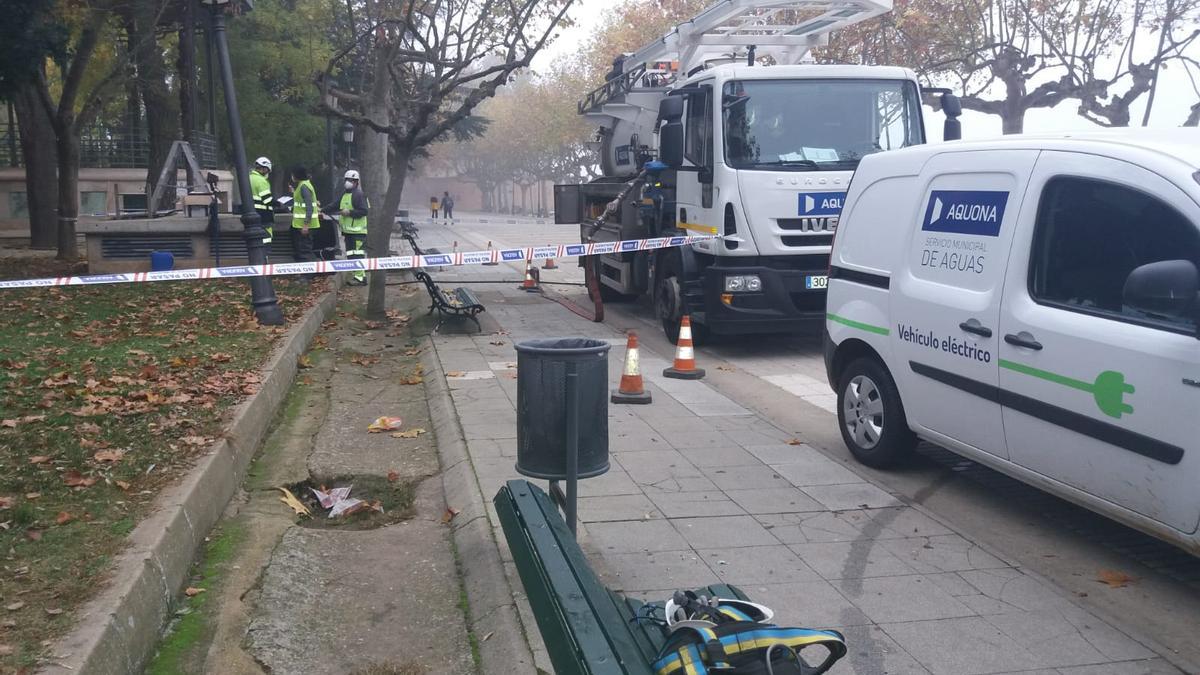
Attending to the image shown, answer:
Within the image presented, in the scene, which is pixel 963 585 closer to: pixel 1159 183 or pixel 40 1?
pixel 1159 183

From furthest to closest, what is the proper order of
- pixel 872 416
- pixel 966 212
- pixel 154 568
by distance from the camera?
pixel 872 416, pixel 966 212, pixel 154 568

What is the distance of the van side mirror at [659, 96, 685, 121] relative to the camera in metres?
11.1

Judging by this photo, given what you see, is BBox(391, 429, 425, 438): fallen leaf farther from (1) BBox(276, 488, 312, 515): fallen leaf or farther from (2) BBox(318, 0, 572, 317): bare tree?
(2) BBox(318, 0, 572, 317): bare tree

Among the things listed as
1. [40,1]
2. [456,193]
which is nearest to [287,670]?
[40,1]

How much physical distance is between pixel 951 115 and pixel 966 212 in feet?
19.0

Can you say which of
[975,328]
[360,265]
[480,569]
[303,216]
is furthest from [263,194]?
[975,328]

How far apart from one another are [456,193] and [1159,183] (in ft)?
358

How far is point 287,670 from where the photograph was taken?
4.25 m

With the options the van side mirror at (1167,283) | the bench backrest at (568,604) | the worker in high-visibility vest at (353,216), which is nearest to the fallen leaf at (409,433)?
the bench backrest at (568,604)

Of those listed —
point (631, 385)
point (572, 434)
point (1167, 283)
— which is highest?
point (1167, 283)

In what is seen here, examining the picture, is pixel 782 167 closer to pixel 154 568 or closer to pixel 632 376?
pixel 632 376

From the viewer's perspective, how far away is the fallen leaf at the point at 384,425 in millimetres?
8203

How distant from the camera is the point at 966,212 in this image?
19.3ft

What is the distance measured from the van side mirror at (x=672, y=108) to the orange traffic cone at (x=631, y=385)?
322 cm
